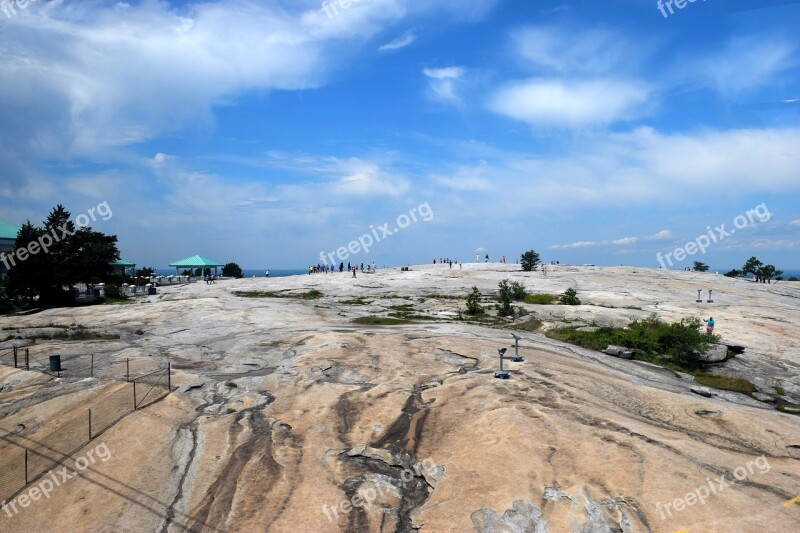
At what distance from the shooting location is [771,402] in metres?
25.4

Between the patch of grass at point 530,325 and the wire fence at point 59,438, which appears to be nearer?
the wire fence at point 59,438

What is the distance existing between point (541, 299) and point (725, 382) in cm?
2432

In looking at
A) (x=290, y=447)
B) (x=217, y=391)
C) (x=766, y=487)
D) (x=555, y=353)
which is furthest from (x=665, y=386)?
(x=217, y=391)

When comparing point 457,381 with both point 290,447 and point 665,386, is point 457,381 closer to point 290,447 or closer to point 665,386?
point 290,447

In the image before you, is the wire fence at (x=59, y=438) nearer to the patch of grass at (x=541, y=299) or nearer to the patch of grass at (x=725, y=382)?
the patch of grass at (x=725, y=382)

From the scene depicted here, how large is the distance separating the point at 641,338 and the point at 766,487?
75.3 feet

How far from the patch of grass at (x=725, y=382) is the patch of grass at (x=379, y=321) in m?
19.7

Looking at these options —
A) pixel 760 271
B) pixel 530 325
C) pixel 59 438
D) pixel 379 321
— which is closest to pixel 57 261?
pixel 379 321

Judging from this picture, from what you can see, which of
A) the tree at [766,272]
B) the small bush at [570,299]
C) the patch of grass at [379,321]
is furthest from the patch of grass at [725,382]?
the tree at [766,272]

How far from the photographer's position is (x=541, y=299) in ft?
172

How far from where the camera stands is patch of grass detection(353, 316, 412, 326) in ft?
124

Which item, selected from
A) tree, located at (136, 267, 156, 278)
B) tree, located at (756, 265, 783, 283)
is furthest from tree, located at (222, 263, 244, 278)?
tree, located at (756, 265, 783, 283)

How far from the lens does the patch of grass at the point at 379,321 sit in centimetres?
3775

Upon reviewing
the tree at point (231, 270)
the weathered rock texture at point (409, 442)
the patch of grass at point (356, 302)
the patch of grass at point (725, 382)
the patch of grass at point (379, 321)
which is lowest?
the patch of grass at point (725, 382)
